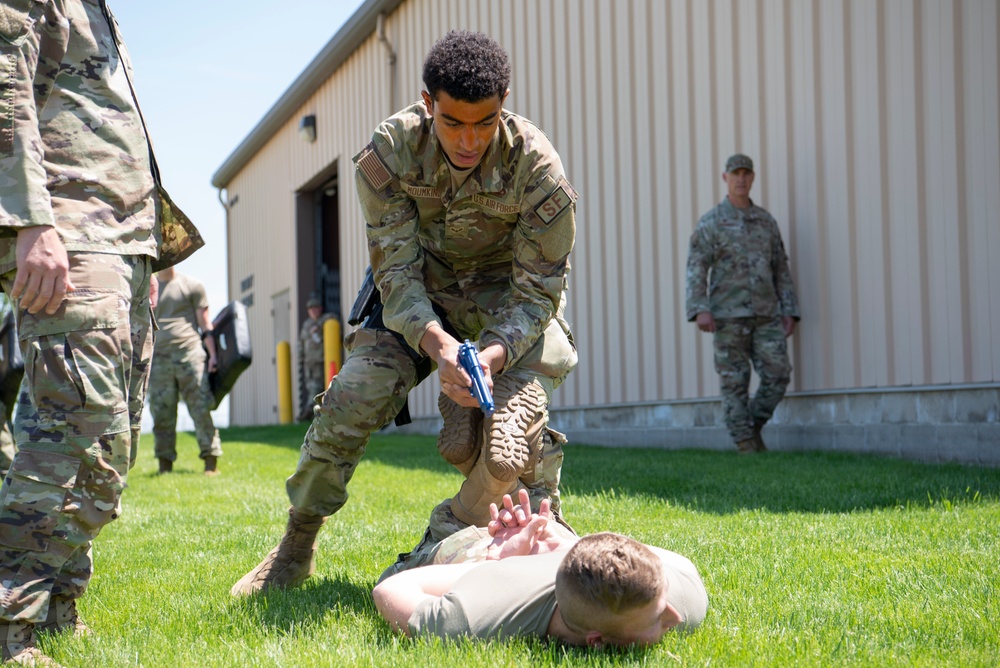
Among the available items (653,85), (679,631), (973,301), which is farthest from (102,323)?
(653,85)

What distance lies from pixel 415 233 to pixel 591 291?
842cm

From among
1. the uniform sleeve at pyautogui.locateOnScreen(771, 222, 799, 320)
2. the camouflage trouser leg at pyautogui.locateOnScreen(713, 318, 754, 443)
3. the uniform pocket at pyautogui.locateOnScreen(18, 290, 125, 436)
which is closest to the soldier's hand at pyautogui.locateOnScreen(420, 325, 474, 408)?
the uniform pocket at pyautogui.locateOnScreen(18, 290, 125, 436)

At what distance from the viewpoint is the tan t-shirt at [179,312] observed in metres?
9.66

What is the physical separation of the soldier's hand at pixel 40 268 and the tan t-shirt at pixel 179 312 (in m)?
7.03

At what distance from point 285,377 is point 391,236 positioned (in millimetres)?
Result: 19837

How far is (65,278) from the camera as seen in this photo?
2777mm

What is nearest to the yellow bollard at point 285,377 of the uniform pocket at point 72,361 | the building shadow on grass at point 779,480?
the building shadow on grass at point 779,480

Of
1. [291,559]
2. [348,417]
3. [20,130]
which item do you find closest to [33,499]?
[20,130]

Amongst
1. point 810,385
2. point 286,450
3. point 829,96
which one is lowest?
point 286,450

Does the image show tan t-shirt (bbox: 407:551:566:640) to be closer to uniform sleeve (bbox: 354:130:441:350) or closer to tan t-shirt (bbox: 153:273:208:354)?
uniform sleeve (bbox: 354:130:441:350)

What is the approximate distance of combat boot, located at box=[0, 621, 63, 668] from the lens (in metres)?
2.77

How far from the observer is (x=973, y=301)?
301 inches

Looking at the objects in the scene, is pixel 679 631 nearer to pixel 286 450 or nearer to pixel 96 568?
pixel 96 568

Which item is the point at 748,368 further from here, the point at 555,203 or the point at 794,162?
the point at 555,203
